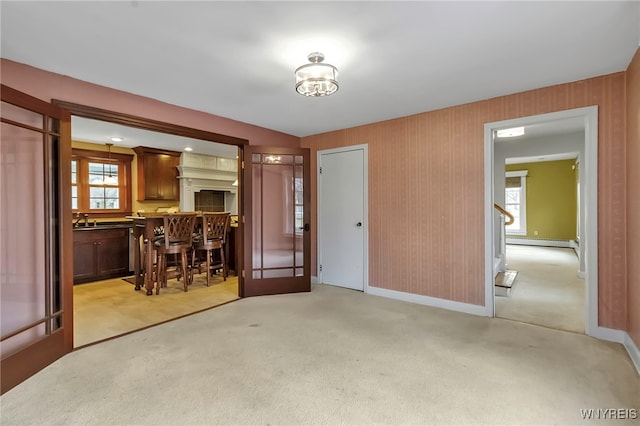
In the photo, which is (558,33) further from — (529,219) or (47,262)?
(529,219)

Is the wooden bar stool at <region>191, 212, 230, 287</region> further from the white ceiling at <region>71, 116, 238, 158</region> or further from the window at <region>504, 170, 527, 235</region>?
the window at <region>504, 170, 527, 235</region>

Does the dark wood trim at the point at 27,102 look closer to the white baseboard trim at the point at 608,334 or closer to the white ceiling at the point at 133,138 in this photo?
the white ceiling at the point at 133,138

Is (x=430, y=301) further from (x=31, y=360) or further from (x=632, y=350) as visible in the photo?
(x=31, y=360)

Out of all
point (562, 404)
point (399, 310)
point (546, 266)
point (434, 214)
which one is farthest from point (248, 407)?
point (546, 266)

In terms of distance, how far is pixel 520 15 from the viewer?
5.81 ft

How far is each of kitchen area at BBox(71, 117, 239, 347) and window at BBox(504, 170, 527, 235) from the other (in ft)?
26.2

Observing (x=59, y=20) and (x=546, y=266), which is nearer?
(x=59, y=20)

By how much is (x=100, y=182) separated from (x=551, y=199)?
1091 centimetres

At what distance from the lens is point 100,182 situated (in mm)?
5629

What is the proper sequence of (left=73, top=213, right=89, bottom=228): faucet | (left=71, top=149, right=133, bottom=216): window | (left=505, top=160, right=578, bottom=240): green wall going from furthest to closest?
(left=505, top=160, right=578, bottom=240): green wall
(left=71, top=149, right=133, bottom=216): window
(left=73, top=213, right=89, bottom=228): faucet

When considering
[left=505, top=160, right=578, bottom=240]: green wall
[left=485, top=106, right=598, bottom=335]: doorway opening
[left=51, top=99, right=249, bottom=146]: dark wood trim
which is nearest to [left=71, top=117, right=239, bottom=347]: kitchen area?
[left=51, top=99, right=249, bottom=146]: dark wood trim

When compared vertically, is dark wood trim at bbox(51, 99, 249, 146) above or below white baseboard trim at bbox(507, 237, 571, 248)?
above

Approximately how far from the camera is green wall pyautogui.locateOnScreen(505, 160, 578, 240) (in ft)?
26.7

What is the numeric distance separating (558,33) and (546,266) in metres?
5.35
